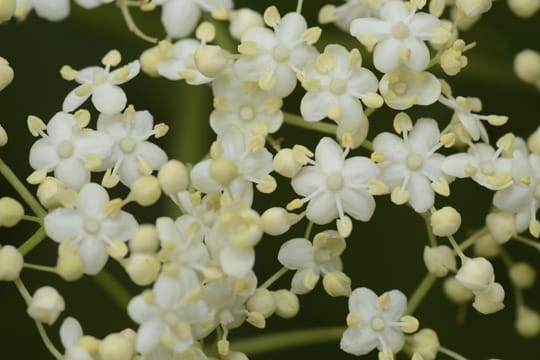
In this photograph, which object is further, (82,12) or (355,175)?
(82,12)

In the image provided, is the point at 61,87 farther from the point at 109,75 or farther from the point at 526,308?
the point at 526,308

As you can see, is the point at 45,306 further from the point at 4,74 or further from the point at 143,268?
the point at 4,74

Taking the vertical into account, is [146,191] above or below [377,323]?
above

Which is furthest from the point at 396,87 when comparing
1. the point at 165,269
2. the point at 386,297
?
the point at 165,269

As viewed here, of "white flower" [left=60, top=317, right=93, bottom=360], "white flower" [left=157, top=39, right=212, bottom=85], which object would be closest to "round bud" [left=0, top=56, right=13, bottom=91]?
"white flower" [left=157, top=39, right=212, bottom=85]

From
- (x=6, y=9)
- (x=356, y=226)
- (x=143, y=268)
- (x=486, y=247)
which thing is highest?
(x=6, y=9)

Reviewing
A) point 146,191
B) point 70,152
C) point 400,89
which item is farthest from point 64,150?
point 400,89
